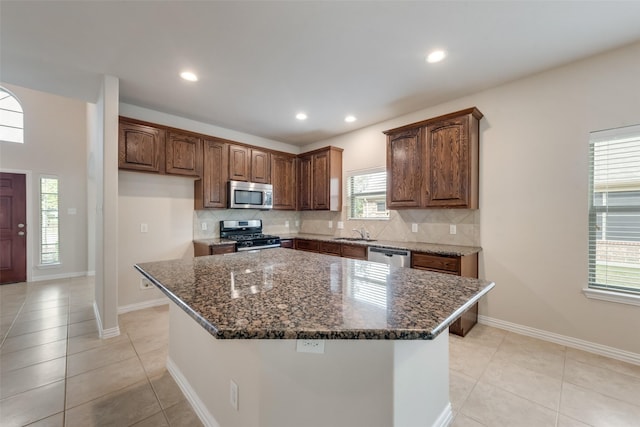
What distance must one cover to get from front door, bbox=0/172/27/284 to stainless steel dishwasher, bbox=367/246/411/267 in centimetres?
625

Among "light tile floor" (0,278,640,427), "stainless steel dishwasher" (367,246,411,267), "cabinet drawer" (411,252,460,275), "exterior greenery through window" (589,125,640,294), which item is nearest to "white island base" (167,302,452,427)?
"light tile floor" (0,278,640,427)

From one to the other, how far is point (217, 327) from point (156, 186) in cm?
354

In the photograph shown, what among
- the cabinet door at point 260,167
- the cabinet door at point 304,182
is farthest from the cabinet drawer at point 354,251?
the cabinet door at point 260,167

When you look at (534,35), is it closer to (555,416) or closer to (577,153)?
(577,153)

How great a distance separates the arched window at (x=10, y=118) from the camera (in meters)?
4.68

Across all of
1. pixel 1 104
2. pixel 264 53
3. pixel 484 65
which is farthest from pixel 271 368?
pixel 1 104

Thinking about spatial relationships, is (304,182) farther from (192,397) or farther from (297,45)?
(192,397)

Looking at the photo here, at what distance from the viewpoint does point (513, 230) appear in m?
2.84

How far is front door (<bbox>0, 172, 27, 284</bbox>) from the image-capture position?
4582 millimetres

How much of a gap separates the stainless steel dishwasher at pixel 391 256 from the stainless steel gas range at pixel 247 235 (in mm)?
1625

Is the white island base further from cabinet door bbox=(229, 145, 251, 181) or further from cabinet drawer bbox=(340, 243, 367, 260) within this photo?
cabinet door bbox=(229, 145, 251, 181)

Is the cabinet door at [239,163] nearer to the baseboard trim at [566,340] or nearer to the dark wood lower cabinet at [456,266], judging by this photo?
the dark wood lower cabinet at [456,266]

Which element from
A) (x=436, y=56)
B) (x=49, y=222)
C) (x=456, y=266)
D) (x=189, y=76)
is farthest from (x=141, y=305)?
(x=436, y=56)

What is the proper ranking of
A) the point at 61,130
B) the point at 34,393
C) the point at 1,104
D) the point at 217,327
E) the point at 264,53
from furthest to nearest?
the point at 61,130, the point at 1,104, the point at 264,53, the point at 34,393, the point at 217,327
